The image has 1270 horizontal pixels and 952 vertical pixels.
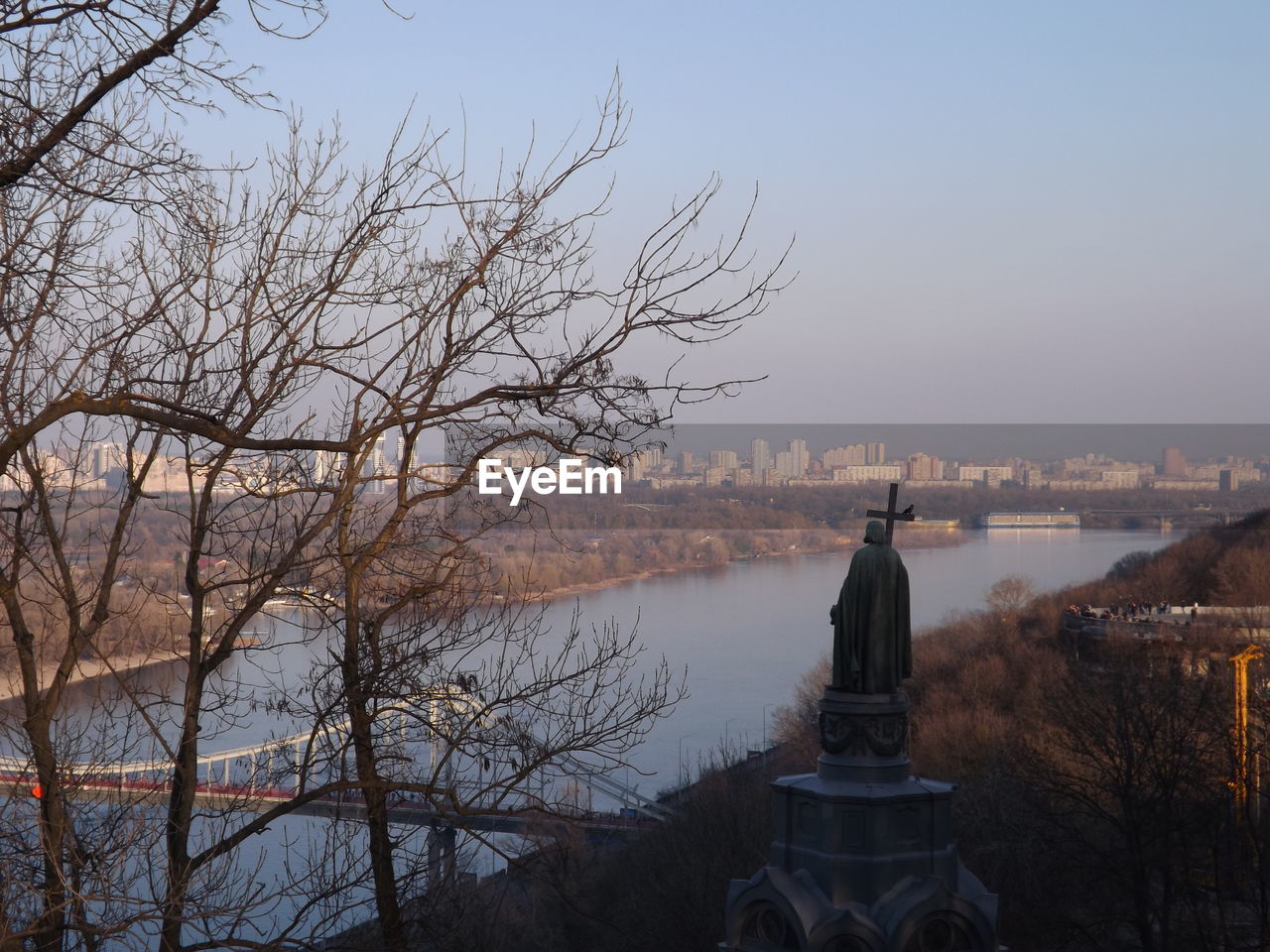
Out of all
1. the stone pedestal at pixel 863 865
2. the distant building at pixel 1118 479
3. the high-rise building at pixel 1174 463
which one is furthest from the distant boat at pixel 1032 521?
the stone pedestal at pixel 863 865

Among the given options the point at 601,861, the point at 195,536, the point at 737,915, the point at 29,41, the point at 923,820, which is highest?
the point at 29,41

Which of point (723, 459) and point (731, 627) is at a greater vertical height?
point (723, 459)

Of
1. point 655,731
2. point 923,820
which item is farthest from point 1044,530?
point 923,820

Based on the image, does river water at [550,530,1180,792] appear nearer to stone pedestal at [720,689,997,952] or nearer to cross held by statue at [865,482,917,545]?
cross held by statue at [865,482,917,545]

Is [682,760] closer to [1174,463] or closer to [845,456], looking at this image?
[845,456]

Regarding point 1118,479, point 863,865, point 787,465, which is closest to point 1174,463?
point 1118,479

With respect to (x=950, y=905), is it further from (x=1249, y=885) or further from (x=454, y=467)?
(x=1249, y=885)

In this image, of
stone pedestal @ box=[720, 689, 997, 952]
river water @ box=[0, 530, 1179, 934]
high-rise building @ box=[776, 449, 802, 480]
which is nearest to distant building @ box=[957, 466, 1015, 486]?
river water @ box=[0, 530, 1179, 934]
